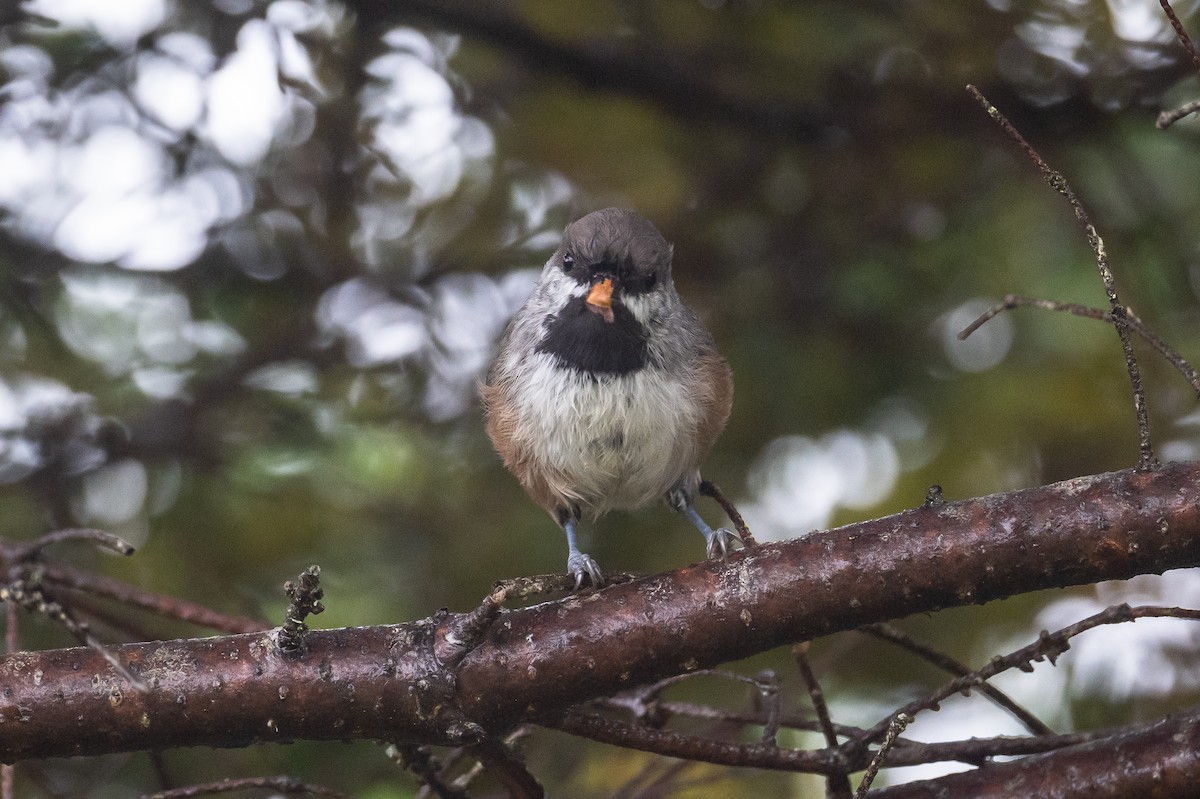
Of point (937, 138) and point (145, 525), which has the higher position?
point (937, 138)

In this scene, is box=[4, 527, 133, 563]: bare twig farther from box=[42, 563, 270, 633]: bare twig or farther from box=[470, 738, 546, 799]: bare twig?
box=[470, 738, 546, 799]: bare twig

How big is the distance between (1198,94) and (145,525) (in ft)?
12.3

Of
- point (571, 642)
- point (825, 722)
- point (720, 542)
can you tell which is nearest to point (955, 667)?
point (825, 722)

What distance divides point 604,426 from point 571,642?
99cm

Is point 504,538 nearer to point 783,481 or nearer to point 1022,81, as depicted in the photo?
point 783,481

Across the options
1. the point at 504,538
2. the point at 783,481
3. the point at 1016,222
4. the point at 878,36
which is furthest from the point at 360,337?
the point at 1016,222

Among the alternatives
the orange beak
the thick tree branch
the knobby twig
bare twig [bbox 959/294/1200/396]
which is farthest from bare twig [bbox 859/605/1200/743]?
the orange beak

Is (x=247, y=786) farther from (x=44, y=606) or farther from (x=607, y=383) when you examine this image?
(x=607, y=383)

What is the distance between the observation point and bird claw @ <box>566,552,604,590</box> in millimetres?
2473

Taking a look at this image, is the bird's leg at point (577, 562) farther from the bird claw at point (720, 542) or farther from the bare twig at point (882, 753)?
the bare twig at point (882, 753)

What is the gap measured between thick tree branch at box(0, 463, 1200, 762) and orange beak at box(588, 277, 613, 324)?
1.00 m

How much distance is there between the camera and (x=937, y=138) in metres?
4.24

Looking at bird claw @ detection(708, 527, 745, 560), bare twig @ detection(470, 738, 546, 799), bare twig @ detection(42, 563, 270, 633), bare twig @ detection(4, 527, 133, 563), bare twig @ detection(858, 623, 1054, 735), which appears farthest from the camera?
bird claw @ detection(708, 527, 745, 560)

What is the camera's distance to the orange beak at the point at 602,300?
3180 mm
